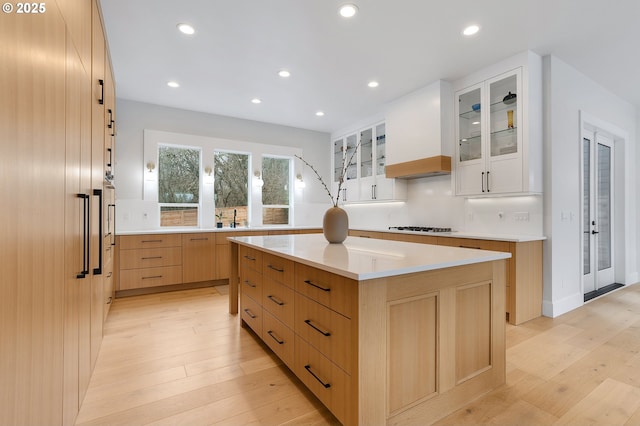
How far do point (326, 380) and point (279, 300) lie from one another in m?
0.71

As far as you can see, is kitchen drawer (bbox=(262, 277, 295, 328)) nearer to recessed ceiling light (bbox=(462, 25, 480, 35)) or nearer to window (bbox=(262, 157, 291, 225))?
recessed ceiling light (bbox=(462, 25, 480, 35))

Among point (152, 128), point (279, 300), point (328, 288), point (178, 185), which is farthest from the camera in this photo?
point (178, 185)

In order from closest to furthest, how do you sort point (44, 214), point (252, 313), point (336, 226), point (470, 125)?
point (44, 214)
point (336, 226)
point (252, 313)
point (470, 125)

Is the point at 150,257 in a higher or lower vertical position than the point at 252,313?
higher

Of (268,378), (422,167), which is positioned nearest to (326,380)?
(268,378)

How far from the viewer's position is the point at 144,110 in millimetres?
4633

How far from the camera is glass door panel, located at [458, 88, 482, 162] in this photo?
145 inches

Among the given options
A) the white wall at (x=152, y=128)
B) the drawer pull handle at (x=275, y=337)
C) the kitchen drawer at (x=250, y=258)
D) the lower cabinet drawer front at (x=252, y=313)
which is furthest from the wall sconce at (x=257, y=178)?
the drawer pull handle at (x=275, y=337)

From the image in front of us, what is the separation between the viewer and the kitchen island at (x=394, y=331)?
139cm

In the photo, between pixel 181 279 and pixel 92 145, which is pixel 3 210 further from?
pixel 181 279

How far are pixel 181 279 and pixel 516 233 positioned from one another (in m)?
4.39

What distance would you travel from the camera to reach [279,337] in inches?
85.7

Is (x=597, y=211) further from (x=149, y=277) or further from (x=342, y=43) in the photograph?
Answer: (x=149, y=277)

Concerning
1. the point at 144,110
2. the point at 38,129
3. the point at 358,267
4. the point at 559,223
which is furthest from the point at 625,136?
the point at 144,110
